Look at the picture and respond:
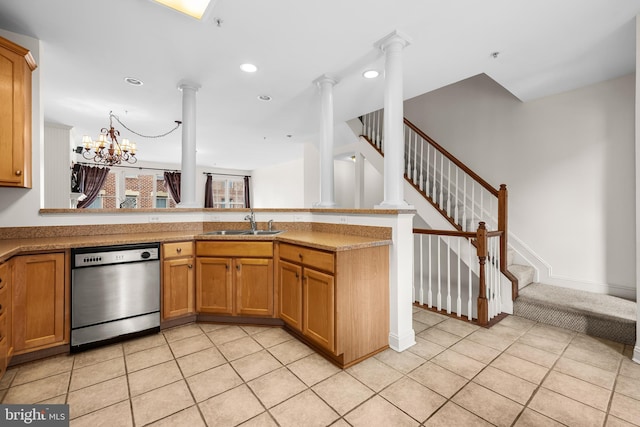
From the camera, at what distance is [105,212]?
287 cm

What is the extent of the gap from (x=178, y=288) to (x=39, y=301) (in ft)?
3.17

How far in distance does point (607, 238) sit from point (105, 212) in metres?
5.54

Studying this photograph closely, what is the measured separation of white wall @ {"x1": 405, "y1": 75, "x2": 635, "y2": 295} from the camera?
3111 mm

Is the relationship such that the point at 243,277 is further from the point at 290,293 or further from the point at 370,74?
the point at 370,74

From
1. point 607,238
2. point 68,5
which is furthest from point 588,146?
point 68,5

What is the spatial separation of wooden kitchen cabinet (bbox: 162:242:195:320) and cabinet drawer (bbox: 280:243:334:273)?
955mm

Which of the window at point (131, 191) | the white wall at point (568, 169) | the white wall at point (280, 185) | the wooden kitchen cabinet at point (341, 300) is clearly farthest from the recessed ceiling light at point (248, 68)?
the window at point (131, 191)

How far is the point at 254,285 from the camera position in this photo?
2.78m

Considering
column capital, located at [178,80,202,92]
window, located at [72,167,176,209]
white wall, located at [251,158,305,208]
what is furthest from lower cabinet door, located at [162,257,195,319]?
window, located at [72,167,176,209]

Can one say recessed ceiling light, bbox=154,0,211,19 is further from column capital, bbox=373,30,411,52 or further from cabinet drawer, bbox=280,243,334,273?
cabinet drawer, bbox=280,243,334,273

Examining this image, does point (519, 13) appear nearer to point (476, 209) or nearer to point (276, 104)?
point (476, 209)

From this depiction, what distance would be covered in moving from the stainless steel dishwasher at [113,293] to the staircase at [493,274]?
2.72 meters

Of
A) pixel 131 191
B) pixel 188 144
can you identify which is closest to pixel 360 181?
pixel 188 144

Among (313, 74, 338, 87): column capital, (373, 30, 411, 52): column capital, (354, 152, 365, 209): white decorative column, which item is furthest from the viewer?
(354, 152, 365, 209): white decorative column
